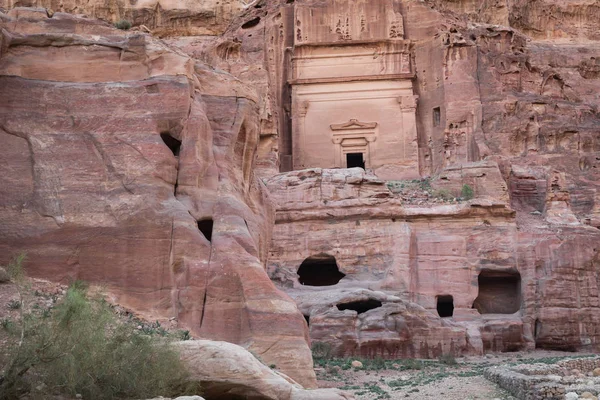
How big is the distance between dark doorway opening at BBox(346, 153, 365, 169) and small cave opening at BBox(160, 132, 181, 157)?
29.1 metres

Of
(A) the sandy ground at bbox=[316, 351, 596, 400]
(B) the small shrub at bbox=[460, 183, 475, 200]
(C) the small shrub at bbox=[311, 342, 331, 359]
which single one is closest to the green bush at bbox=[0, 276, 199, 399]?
(A) the sandy ground at bbox=[316, 351, 596, 400]

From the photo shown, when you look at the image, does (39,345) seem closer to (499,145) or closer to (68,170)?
(68,170)

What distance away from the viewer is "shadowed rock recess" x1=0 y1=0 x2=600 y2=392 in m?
16.5

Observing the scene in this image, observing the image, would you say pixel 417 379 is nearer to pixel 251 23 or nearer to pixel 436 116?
pixel 436 116

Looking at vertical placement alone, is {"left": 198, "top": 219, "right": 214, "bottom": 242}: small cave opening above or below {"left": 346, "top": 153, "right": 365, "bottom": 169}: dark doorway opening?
below

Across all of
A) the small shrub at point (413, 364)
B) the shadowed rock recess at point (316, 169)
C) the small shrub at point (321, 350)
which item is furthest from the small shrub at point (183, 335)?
the small shrub at point (413, 364)

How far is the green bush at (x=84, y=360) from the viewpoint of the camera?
11.5 metres

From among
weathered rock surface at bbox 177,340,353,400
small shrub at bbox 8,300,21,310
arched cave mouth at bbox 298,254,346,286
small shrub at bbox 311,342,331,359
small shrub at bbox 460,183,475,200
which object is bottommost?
small shrub at bbox 311,342,331,359

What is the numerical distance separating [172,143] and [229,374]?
6.02m

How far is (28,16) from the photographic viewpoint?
734 inches

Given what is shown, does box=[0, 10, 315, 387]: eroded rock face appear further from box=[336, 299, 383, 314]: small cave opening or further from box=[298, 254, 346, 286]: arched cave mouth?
box=[298, 254, 346, 286]: arched cave mouth

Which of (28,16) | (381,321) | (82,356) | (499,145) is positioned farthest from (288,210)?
(82,356)

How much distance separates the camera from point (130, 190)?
16578 mm

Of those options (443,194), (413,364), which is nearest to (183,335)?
(413,364)
